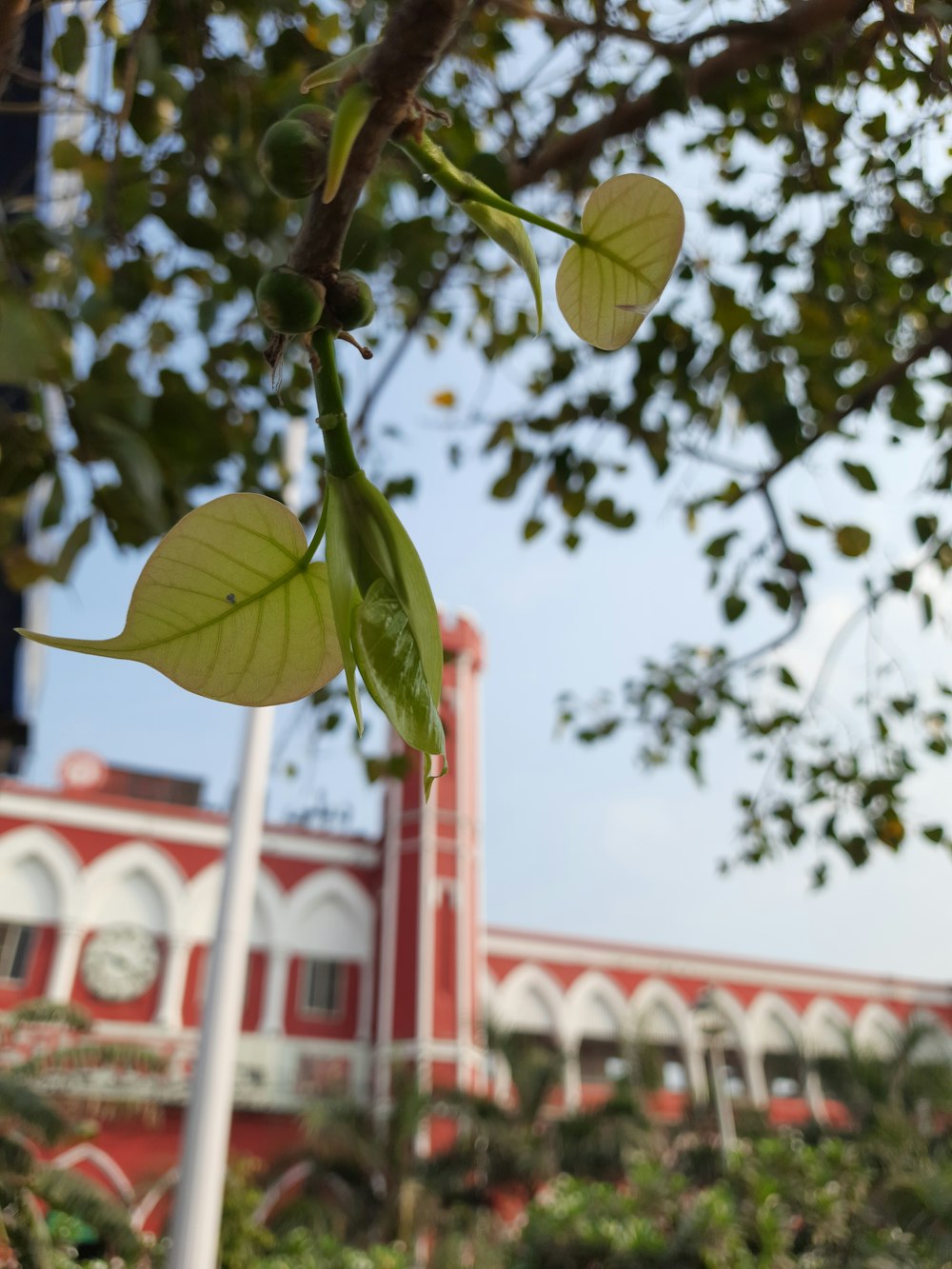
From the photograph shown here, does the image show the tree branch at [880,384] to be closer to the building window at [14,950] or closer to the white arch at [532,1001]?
the building window at [14,950]

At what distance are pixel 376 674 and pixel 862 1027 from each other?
649 inches

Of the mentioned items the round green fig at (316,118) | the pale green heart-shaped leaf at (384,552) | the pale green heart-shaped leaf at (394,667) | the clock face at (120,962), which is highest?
the clock face at (120,962)

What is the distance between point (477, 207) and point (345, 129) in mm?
77

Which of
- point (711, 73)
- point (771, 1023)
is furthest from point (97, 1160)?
point (711, 73)

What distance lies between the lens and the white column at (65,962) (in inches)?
395

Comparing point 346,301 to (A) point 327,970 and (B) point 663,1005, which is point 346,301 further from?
(B) point 663,1005

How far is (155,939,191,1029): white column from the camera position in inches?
408

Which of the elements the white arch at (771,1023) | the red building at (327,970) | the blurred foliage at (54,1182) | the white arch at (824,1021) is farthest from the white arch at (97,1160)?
the white arch at (824,1021)

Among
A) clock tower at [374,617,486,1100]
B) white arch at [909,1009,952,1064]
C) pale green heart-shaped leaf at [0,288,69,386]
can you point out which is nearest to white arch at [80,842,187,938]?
clock tower at [374,617,486,1100]

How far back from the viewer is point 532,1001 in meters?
12.8

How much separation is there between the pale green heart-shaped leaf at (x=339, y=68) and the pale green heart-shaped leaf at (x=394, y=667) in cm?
16

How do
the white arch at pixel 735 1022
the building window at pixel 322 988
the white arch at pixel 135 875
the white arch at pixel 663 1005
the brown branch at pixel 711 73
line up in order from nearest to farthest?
the brown branch at pixel 711 73, the white arch at pixel 135 875, the building window at pixel 322 988, the white arch at pixel 663 1005, the white arch at pixel 735 1022

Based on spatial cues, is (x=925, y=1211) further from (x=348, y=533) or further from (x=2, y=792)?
(x=2, y=792)

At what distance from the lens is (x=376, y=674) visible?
0.26 m
